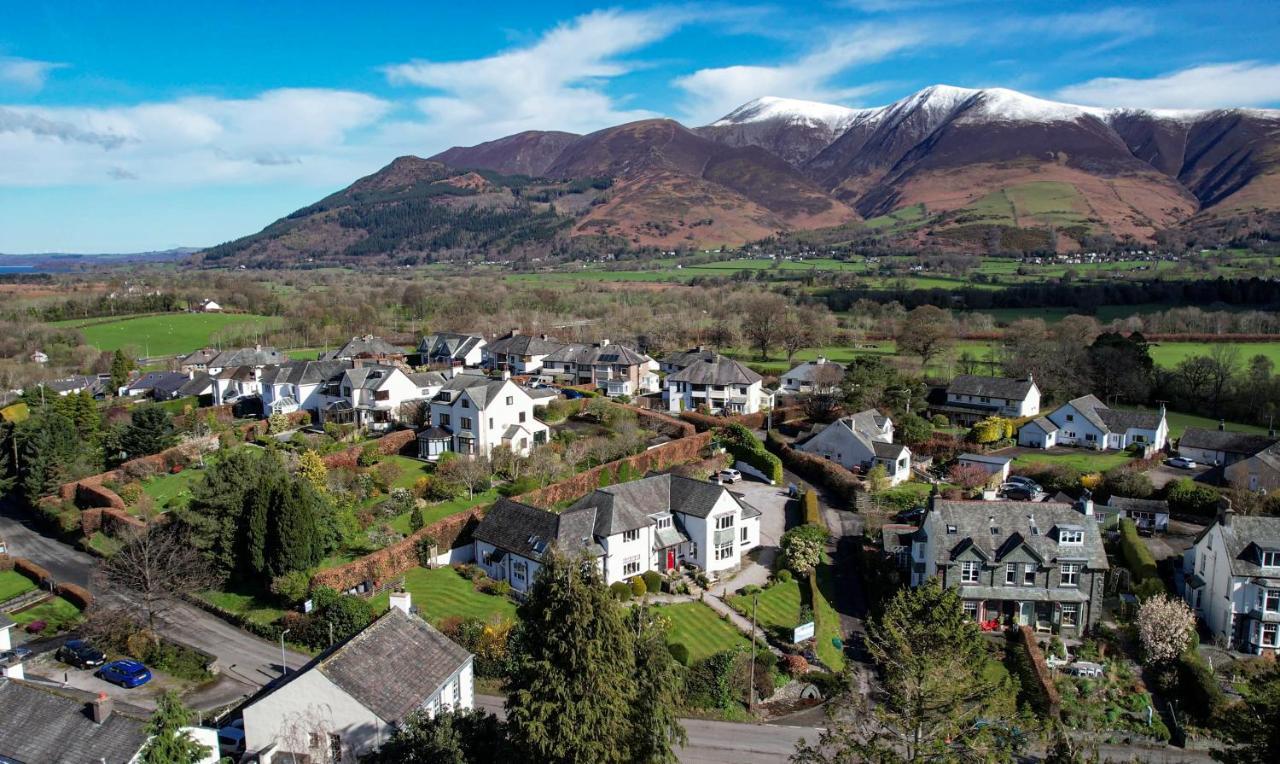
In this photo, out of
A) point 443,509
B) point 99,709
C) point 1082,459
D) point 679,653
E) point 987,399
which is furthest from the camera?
point 987,399

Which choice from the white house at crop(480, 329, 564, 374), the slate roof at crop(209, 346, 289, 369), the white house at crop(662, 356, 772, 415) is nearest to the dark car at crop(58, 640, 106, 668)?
the white house at crop(662, 356, 772, 415)

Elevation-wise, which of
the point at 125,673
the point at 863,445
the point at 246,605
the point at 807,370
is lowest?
the point at 246,605

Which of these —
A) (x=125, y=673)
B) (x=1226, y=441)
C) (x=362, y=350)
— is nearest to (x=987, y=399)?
(x=1226, y=441)

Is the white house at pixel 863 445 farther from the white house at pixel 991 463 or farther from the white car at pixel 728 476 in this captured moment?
the white car at pixel 728 476

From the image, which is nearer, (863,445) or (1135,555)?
(1135,555)

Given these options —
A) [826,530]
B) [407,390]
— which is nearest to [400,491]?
[407,390]

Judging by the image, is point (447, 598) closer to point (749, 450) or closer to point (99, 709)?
point (99, 709)
